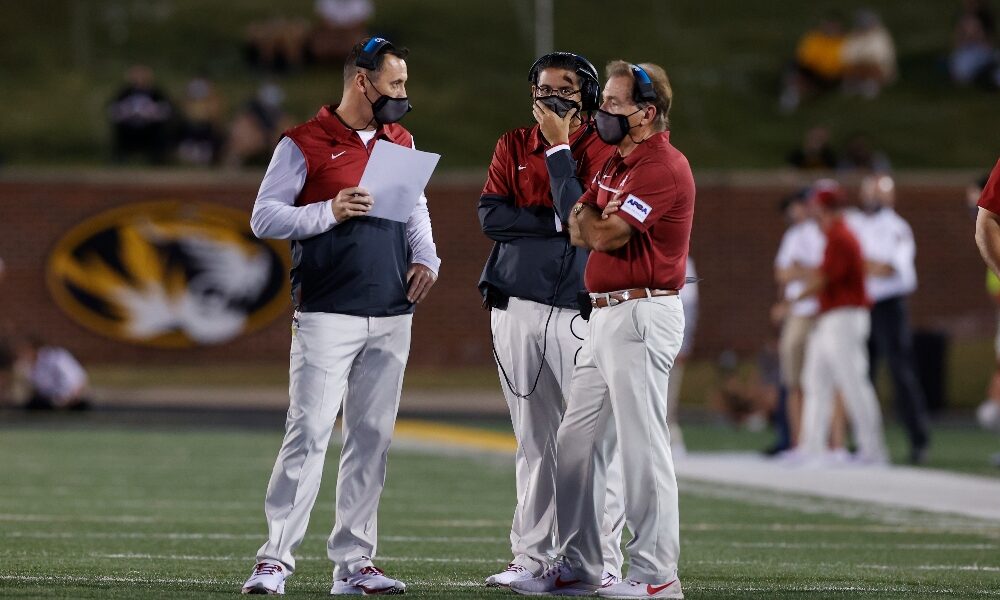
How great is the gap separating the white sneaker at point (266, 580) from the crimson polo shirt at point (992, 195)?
353 centimetres

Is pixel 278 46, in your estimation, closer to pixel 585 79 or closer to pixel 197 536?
pixel 197 536

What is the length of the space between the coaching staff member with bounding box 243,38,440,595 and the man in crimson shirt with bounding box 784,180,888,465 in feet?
24.1

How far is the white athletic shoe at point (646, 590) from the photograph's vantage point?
6957mm

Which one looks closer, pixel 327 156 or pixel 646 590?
pixel 646 590

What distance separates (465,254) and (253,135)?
3866mm

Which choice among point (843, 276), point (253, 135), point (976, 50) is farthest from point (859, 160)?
→ point (843, 276)

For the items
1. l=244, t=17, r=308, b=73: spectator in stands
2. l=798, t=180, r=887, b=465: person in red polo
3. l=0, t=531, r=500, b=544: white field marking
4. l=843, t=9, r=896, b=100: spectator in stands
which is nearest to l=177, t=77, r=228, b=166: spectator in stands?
l=244, t=17, r=308, b=73: spectator in stands

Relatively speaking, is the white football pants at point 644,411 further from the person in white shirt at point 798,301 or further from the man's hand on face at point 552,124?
the person in white shirt at point 798,301

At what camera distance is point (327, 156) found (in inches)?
289

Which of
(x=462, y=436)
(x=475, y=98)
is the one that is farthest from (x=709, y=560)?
(x=475, y=98)

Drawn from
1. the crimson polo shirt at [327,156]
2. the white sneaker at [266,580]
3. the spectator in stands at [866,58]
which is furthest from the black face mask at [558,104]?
the spectator in stands at [866,58]

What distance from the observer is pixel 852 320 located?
1423cm

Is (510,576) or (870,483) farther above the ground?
(510,576)

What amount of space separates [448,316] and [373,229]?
63.6 feet
